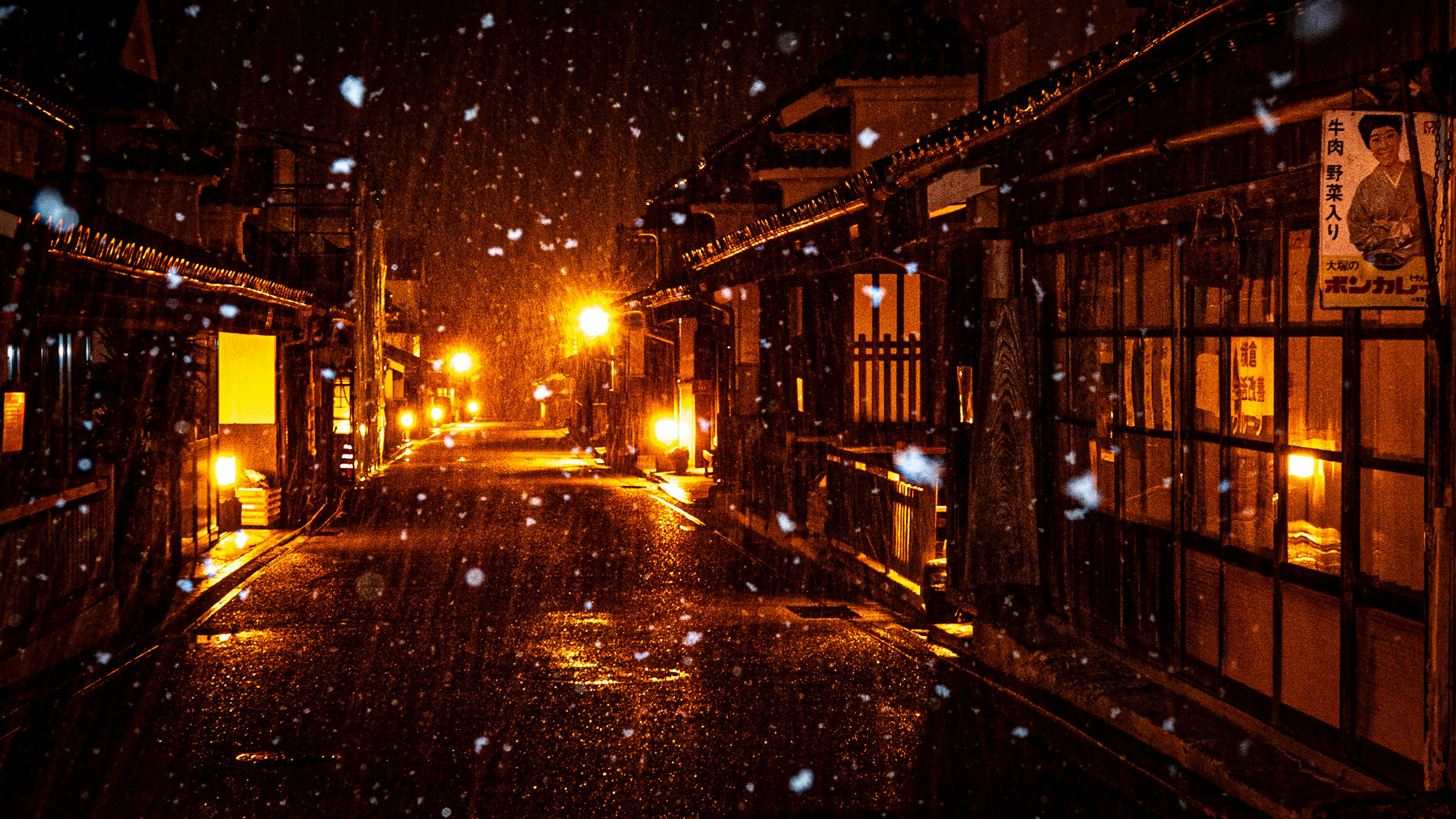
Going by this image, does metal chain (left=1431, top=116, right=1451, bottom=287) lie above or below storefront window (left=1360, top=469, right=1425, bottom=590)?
above

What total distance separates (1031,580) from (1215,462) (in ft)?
9.73

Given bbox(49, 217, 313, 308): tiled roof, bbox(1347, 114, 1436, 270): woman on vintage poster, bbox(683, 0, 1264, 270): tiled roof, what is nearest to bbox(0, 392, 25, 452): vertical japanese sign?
bbox(49, 217, 313, 308): tiled roof

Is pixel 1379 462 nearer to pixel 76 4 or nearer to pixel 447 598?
pixel 447 598

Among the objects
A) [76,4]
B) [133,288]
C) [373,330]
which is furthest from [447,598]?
[373,330]

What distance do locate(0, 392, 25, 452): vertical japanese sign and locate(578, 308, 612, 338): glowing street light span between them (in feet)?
128

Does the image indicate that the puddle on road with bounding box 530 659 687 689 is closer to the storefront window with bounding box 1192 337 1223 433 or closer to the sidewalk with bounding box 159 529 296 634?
the storefront window with bounding box 1192 337 1223 433

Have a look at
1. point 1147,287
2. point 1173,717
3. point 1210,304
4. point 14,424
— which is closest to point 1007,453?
point 1147,287

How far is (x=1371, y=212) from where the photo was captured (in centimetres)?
639

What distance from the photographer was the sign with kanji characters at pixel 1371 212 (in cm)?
630

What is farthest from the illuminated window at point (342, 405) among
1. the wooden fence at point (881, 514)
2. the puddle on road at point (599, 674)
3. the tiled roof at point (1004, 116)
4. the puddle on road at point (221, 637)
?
the puddle on road at point (599, 674)

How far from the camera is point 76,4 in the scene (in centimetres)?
2412

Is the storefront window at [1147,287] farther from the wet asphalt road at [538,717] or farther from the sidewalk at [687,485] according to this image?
the sidewalk at [687,485]

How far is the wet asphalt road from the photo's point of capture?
7316mm

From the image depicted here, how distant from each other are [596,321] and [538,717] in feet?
144
